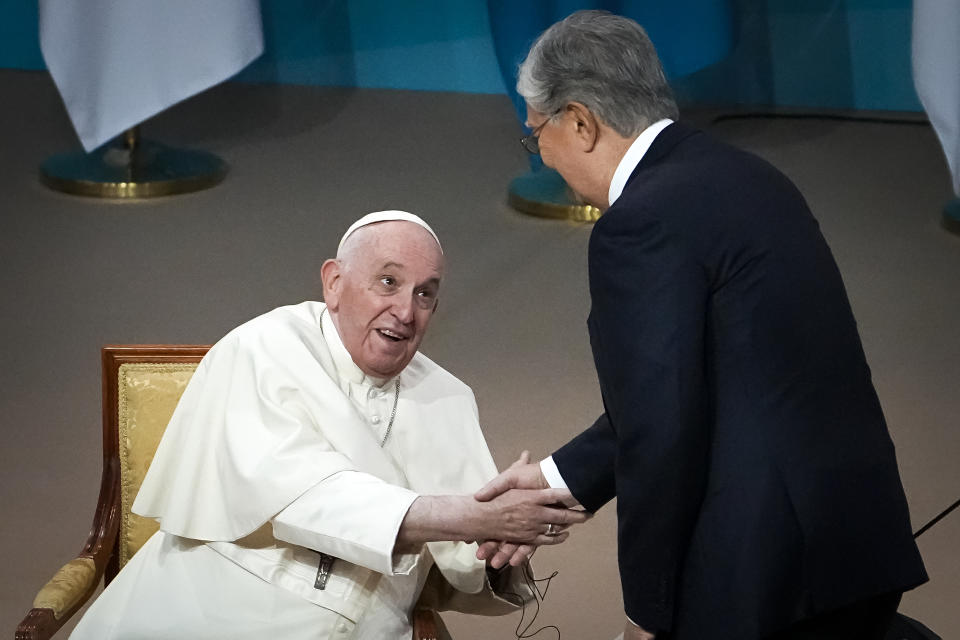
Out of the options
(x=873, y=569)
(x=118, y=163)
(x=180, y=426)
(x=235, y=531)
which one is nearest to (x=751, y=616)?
(x=873, y=569)

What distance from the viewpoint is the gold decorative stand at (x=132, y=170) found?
812 centimetres

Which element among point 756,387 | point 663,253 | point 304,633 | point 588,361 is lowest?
point 588,361

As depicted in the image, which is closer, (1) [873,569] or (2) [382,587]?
(1) [873,569]

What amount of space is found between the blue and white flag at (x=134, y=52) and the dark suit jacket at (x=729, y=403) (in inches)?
213

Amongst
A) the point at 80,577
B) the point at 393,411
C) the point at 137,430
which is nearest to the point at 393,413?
the point at 393,411

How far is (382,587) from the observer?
9.52 ft

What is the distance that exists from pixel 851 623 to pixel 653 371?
0.69 m

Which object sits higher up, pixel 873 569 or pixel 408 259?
pixel 408 259

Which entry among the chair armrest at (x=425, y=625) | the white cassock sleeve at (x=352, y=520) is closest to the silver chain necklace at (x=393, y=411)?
the white cassock sleeve at (x=352, y=520)

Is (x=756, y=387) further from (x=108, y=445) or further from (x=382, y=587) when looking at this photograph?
(x=108, y=445)

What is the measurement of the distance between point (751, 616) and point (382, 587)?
2.82 ft

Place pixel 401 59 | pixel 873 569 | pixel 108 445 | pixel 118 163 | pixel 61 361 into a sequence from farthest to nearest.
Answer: pixel 401 59 → pixel 118 163 → pixel 61 361 → pixel 108 445 → pixel 873 569

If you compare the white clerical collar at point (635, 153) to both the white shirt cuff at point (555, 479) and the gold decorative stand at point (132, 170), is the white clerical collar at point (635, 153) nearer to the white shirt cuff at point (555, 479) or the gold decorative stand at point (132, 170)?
the white shirt cuff at point (555, 479)

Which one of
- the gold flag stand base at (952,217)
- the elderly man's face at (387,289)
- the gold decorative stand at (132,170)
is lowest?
the gold flag stand base at (952,217)
